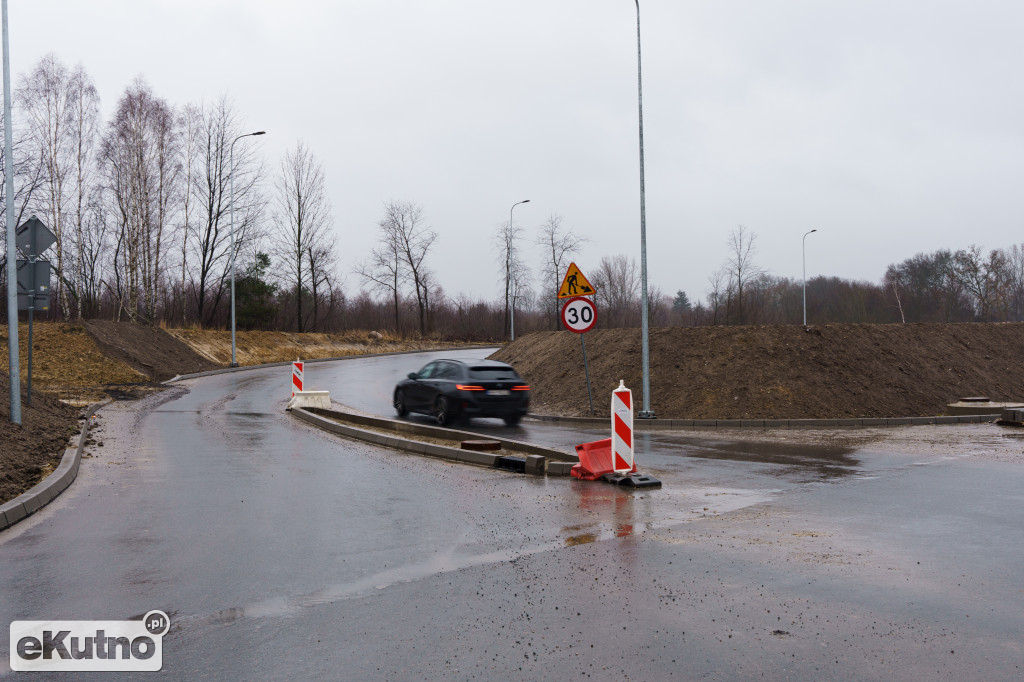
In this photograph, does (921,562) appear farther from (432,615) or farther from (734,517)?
(432,615)

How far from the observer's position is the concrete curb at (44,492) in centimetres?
770

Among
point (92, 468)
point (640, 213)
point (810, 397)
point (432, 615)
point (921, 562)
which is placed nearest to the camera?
point (432, 615)

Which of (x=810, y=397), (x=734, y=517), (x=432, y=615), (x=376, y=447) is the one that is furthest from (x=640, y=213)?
(x=432, y=615)

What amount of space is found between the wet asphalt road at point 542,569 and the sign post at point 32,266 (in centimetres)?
500

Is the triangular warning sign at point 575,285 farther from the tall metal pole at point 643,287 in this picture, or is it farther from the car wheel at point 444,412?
the car wheel at point 444,412

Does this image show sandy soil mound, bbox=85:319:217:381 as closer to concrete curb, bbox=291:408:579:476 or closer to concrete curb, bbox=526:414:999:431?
concrete curb, bbox=291:408:579:476

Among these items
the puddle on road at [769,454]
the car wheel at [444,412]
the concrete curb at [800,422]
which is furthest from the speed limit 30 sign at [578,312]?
the puddle on road at [769,454]

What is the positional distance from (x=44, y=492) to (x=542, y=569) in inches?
252

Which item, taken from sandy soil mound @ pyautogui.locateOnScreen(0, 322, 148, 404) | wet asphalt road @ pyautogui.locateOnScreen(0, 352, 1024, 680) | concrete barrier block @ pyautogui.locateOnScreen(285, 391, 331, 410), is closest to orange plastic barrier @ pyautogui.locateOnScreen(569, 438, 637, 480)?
wet asphalt road @ pyautogui.locateOnScreen(0, 352, 1024, 680)

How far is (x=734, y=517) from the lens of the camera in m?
7.75

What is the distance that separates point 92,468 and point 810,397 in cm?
1580

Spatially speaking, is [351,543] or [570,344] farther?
[570,344]

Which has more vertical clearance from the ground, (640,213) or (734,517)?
(640,213)

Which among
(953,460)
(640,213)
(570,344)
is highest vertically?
(640,213)
